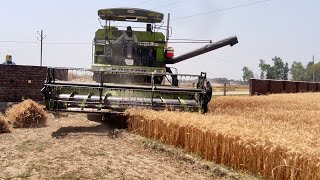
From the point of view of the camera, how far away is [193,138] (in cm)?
639

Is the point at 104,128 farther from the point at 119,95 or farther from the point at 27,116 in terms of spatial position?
the point at 27,116

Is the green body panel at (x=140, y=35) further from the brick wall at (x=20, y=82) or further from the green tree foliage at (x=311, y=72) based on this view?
the green tree foliage at (x=311, y=72)

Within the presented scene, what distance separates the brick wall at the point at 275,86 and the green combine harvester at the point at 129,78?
1600 cm

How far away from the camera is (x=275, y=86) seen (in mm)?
29141

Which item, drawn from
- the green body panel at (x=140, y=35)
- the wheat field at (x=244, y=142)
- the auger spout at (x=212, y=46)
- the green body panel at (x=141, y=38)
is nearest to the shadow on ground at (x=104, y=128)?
the wheat field at (x=244, y=142)

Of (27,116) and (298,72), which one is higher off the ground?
(298,72)

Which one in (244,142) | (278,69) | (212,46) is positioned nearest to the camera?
(244,142)

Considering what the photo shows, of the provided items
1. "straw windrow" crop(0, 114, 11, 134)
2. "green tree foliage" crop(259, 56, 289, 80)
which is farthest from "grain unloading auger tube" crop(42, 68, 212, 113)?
"green tree foliage" crop(259, 56, 289, 80)

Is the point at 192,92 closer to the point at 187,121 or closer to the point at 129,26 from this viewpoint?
the point at 187,121

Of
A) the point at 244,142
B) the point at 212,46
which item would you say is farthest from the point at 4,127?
the point at 212,46

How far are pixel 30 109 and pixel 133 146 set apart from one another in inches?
159

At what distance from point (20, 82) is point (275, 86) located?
2107cm

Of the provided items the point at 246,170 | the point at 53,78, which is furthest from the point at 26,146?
the point at 246,170

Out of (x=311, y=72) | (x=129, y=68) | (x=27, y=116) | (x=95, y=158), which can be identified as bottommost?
(x=95, y=158)
